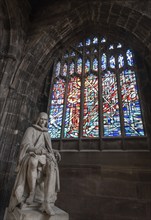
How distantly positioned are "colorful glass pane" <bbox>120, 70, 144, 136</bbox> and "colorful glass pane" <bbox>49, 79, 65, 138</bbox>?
1.97 m

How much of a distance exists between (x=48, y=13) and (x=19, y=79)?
2.90 m

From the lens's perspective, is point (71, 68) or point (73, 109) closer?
point (73, 109)

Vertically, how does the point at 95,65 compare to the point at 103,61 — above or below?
below

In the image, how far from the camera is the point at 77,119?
187 inches

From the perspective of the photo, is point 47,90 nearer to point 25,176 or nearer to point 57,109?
point 57,109

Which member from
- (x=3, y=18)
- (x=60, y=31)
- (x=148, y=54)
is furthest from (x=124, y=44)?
(x=3, y=18)

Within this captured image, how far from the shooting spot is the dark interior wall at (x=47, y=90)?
3604 millimetres

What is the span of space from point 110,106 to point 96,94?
0.62 metres

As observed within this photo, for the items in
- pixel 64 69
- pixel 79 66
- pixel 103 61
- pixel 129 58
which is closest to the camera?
pixel 129 58

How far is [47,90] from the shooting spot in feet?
18.0

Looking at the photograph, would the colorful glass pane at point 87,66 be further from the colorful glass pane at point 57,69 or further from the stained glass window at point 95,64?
the colorful glass pane at point 57,69

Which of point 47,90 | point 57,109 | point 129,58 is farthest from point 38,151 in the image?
point 129,58

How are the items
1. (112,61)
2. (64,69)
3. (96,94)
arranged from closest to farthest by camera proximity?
(96,94)
(112,61)
(64,69)

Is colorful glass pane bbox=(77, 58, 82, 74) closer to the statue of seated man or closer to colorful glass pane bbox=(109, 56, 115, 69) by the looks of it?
colorful glass pane bbox=(109, 56, 115, 69)
